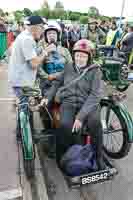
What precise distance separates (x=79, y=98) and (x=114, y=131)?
726 mm

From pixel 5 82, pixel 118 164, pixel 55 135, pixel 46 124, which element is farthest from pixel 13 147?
pixel 5 82

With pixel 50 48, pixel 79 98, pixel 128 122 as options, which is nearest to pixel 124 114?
pixel 128 122

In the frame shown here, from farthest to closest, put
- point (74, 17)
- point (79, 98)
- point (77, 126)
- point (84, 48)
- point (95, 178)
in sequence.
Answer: point (74, 17) → point (79, 98) → point (84, 48) → point (77, 126) → point (95, 178)

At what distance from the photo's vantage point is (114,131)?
12.8 feet

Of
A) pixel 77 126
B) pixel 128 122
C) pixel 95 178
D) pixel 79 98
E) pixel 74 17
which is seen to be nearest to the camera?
pixel 95 178

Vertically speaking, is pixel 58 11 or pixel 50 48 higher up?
pixel 58 11

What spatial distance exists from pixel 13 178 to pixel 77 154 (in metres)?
0.80

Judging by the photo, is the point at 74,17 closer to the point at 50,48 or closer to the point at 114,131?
the point at 50,48

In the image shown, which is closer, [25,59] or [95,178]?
[95,178]

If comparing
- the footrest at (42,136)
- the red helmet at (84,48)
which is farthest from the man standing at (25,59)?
the red helmet at (84,48)

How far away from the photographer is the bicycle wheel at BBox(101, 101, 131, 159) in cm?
371

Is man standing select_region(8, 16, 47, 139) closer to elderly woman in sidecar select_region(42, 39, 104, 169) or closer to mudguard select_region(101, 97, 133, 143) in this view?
elderly woman in sidecar select_region(42, 39, 104, 169)

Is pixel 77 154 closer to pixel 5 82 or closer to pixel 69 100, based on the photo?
pixel 69 100

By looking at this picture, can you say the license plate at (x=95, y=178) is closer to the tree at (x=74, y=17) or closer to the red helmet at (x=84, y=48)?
the red helmet at (x=84, y=48)
